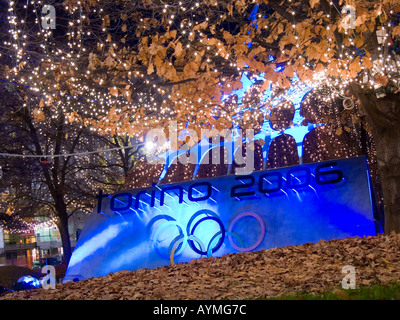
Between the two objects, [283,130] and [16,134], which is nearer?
[283,130]

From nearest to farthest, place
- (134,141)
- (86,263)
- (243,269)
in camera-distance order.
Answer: (243,269)
(86,263)
(134,141)

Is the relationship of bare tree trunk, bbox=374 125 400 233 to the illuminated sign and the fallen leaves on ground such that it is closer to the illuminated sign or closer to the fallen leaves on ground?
the fallen leaves on ground

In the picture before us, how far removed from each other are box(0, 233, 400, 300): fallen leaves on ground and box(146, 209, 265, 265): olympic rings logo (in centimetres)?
292

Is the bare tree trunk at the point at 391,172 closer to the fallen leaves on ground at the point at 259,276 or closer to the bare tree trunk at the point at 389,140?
the bare tree trunk at the point at 389,140

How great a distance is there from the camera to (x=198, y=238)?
13.3 metres

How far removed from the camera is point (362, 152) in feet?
42.6

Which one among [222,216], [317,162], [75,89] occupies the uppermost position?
[75,89]

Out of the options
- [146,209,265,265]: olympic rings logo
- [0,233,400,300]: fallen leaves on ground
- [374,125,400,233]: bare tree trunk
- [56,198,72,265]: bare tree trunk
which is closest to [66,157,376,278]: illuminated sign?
[146,209,265,265]: olympic rings logo

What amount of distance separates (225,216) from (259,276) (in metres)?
5.98

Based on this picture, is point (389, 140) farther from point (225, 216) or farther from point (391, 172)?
point (225, 216)

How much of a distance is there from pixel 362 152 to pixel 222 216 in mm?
4555

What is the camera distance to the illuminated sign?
11625mm
